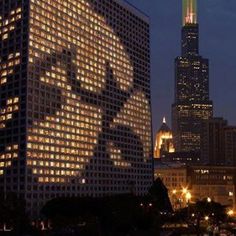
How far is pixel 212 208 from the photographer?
173625mm

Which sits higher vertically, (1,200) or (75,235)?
(1,200)

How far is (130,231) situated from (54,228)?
36718 millimetres

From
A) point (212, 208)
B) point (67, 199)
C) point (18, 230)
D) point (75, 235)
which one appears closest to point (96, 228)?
point (75, 235)

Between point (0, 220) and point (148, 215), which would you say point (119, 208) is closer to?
point (148, 215)

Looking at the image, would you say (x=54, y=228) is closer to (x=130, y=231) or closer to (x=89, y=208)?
(x=89, y=208)

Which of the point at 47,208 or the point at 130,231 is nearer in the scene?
the point at 130,231

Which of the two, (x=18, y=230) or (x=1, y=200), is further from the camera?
(x=18, y=230)

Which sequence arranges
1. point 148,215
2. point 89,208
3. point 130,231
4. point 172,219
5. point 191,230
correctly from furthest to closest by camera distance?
point 172,219, point 89,208, point 191,230, point 148,215, point 130,231

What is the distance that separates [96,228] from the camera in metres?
131

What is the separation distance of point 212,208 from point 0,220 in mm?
71652

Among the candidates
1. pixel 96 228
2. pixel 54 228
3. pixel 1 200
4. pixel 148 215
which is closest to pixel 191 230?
pixel 148 215

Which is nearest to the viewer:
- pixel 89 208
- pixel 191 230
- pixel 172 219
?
pixel 191 230

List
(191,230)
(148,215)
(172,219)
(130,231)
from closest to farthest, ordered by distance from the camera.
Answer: (130,231) < (148,215) < (191,230) < (172,219)

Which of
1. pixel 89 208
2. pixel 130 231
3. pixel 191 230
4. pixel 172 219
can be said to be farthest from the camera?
pixel 172 219
